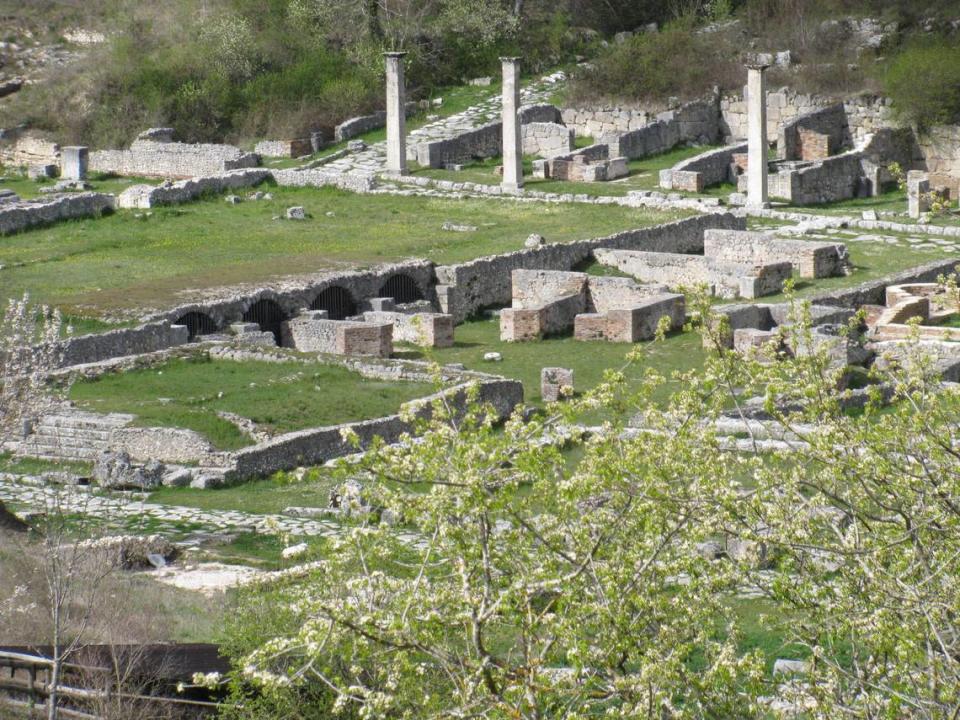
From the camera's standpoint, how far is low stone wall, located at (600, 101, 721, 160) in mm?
45062

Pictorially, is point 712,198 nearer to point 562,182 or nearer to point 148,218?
point 562,182

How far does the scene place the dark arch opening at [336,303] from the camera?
30858 millimetres

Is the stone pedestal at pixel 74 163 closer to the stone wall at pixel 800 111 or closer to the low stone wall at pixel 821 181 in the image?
the stone wall at pixel 800 111

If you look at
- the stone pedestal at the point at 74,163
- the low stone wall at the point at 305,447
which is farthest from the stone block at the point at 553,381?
the stone pedestal at the point at 74,163

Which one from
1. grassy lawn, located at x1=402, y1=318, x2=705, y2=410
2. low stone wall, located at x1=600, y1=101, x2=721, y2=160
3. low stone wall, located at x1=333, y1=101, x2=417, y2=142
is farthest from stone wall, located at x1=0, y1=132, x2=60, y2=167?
grassy lawn, located at x1=402, y1=318, x2=705, y2=410

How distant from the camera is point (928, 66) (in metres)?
44.1

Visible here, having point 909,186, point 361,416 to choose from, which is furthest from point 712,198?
point 361,416

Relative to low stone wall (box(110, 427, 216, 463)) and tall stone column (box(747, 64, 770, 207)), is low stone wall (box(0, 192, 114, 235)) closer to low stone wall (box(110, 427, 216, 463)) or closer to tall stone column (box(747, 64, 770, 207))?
tall stone column (box(747, 64, 770, 207))

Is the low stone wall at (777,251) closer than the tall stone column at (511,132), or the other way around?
the low stone wall at (777,251)

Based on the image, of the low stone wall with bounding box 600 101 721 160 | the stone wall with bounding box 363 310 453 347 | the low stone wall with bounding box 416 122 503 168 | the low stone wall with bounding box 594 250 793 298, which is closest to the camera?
the stone wall with bounding box 363 310 453 347

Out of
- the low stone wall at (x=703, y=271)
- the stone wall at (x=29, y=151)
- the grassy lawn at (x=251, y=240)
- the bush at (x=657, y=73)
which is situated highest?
the bush at (x=657, y=73)

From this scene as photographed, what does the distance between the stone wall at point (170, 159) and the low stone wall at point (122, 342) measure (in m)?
17.6

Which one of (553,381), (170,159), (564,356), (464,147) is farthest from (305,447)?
(170,159)

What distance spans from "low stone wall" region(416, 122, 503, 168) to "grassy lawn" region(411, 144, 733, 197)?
334 mm
